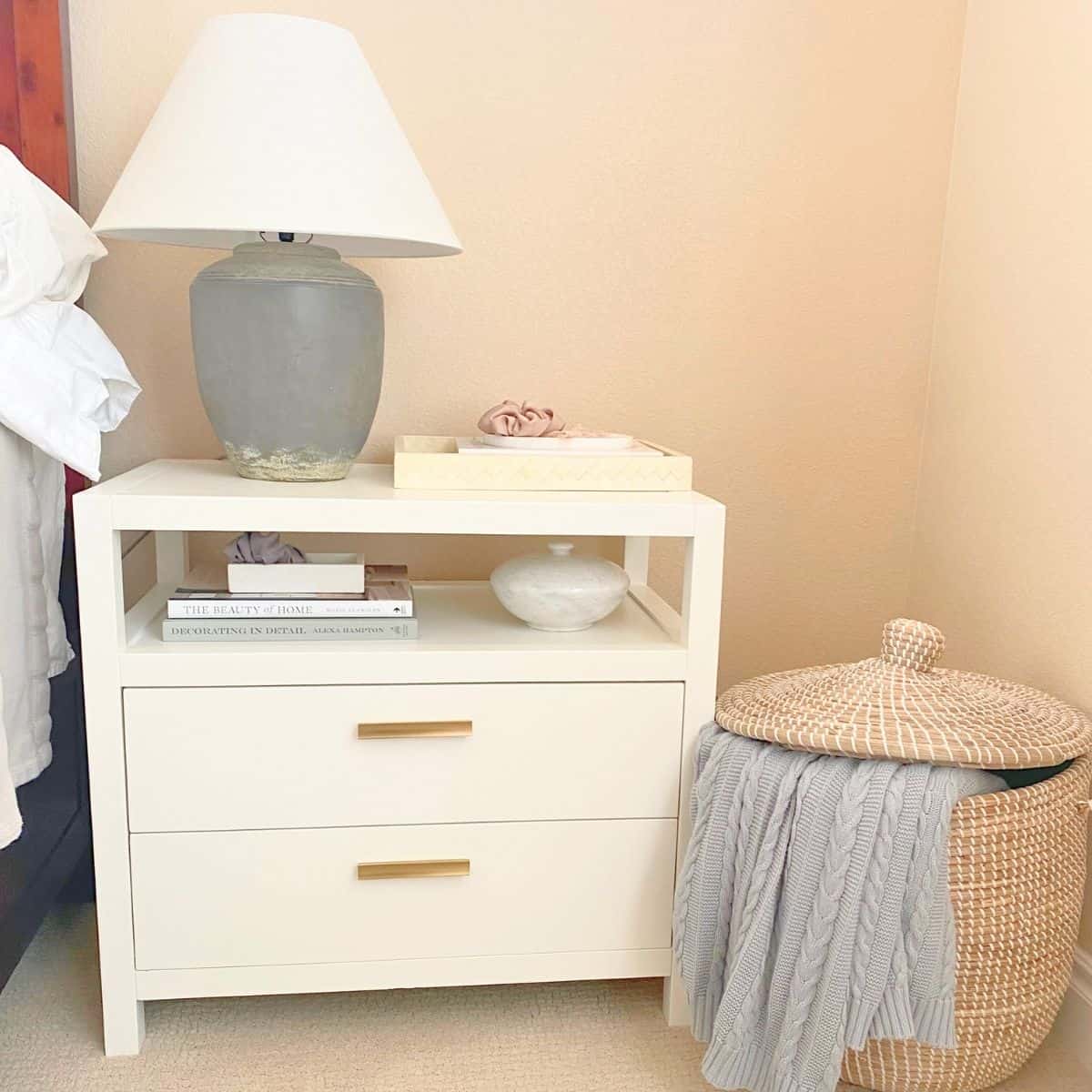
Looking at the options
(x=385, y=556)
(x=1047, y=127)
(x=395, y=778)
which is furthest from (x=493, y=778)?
(x=1047, y=127)

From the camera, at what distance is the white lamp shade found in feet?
3.82

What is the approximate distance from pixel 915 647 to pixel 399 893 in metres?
0.68

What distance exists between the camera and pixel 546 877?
1304mm

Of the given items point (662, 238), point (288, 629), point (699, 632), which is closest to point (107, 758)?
point (288, 629)

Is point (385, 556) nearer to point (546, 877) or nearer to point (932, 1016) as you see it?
point (546, 877)

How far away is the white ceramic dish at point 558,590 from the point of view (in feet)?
4.30

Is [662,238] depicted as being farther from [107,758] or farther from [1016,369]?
[107,758]

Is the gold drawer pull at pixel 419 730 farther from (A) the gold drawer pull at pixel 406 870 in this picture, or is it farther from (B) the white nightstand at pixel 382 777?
(A) the gold drawer pull at pixel 406 870

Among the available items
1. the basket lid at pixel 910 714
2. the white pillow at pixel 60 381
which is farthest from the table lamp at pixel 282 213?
the basket lid at pixel 910 714

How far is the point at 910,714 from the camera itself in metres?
1.17

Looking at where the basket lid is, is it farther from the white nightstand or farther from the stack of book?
the stack of book

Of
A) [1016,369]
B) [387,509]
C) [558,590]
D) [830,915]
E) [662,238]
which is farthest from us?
[662,238]

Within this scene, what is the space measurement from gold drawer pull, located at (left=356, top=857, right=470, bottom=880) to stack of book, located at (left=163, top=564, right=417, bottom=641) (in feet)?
0.89

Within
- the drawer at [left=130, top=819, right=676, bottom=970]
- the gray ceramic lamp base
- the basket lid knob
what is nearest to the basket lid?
the basket lid knob
